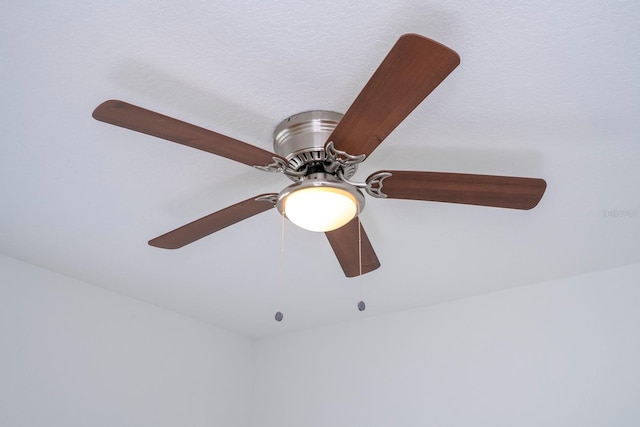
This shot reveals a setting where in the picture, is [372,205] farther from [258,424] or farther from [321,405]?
[258,424]

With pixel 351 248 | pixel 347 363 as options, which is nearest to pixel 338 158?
pixel 351 248

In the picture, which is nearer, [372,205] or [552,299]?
[372,205]

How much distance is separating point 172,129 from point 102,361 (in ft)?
5.58

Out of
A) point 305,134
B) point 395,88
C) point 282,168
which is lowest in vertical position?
point 395,88

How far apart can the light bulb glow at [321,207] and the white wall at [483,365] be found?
1.51m

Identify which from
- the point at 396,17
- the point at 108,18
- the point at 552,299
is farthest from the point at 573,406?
the point at 108,18

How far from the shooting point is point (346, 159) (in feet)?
4.25

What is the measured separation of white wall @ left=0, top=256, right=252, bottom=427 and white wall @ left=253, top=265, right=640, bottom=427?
0.38 metres

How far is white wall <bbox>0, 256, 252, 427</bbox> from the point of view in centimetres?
223

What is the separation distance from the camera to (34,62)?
4.19ft

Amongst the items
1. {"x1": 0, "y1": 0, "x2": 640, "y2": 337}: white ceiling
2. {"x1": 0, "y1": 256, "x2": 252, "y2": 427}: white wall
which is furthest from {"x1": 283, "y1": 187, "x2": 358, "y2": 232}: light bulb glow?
{"x1": 0, "y1": 256, "x2": 252, "y2": 427}: white wall

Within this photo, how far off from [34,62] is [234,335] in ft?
7.27

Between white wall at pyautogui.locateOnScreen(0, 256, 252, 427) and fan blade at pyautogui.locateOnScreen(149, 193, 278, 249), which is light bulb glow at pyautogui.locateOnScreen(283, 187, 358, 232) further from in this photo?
white wall at pyautogui.locateOnScreen(0, 256, 252, 427)

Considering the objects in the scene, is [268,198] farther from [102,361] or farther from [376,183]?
[102,361]
